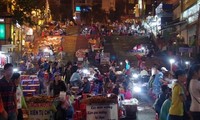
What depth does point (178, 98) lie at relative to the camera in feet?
29.6

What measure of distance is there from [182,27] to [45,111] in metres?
30.5

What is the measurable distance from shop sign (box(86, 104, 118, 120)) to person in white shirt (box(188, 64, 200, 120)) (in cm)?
204

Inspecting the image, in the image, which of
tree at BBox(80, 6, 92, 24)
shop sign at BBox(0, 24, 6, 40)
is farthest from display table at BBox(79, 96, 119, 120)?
tree at BBox(80, 6, 92, 24)

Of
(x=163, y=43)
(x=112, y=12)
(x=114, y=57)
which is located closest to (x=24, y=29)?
(x=114, y=57)

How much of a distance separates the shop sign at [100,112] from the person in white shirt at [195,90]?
6.69 ft

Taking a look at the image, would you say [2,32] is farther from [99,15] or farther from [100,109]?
[99,15]

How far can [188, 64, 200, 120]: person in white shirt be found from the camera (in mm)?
8430

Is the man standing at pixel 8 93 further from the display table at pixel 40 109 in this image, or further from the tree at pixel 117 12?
the tree at pixel 117 12

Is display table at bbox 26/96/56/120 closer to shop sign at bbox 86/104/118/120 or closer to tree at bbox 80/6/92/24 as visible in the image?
shop sign at bbox 86/104/118/120

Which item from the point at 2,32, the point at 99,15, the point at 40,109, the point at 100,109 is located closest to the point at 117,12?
the point at 99,15

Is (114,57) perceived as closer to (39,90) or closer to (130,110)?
(39,90)

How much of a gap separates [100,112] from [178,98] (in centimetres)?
187

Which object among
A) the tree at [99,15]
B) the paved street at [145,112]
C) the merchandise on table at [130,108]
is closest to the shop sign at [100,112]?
the merchandise on table at [130,108]

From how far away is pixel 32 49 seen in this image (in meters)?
50.9
